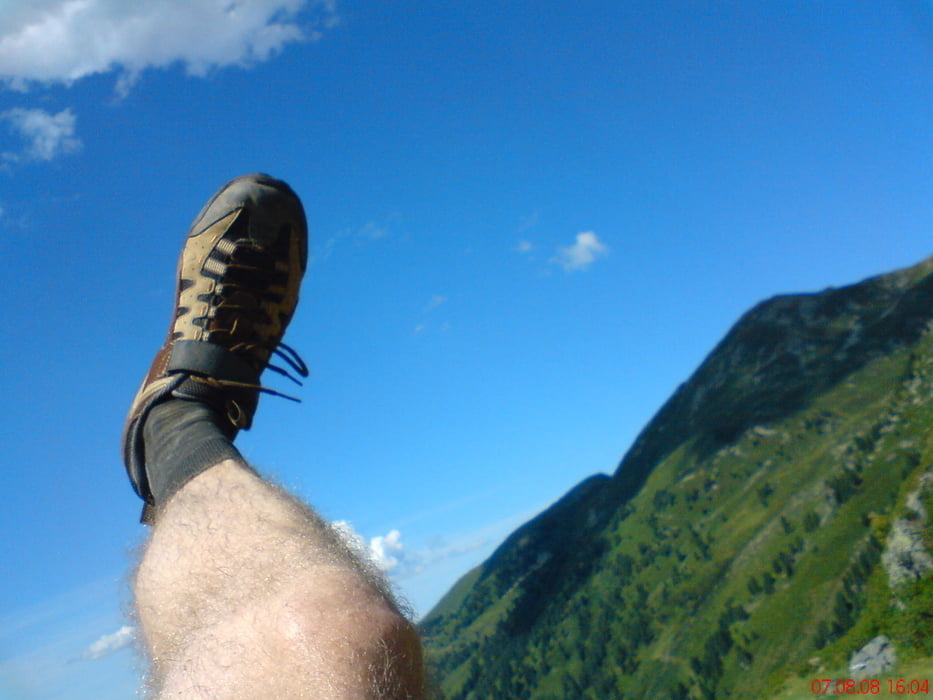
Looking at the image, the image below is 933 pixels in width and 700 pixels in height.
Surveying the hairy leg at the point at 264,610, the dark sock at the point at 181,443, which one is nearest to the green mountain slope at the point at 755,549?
the dark sock at the point at 181,443

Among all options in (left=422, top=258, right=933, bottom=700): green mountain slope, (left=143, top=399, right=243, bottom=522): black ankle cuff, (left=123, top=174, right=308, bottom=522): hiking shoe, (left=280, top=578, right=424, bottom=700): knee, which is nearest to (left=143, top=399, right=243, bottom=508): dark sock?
(left=143, top=399, right=243, bottom=522): black ankle cuff

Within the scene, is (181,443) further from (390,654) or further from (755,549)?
(755,549)

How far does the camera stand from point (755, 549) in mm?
12117

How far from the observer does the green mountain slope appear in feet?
28.9

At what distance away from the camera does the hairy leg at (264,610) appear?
0.91 meters

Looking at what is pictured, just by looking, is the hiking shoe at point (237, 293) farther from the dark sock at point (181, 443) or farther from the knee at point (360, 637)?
the knee at point (360, 637)

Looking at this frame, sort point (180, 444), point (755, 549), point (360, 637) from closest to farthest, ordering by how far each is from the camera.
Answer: point (360, 637) → point (180, 444) → point (755, 549)

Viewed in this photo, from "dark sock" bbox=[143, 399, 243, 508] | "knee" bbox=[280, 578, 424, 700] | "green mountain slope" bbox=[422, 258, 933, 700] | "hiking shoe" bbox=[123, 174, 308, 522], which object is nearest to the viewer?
"knee" bbox=[280, 578, 424, 700]

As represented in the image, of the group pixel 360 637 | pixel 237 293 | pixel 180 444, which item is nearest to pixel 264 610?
pixel 360 637

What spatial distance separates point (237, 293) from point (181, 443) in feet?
2.89

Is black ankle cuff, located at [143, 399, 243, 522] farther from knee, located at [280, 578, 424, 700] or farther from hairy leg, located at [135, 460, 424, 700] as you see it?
knee, located at [280, 578, 424, 700]

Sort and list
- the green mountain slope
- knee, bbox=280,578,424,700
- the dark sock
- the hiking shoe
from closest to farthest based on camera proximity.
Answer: knee, bbox=280,578,424,700
the dark sock
the hiking shoe
the green mountain slope

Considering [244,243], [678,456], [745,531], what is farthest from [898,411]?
[244,243]

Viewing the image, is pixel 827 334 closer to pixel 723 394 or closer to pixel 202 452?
pixel 723 394
